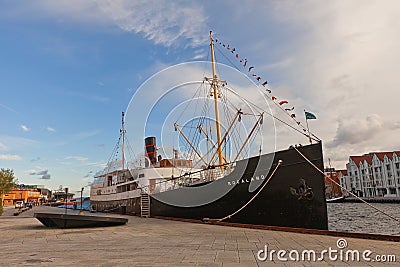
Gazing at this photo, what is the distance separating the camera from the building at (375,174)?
72.9m

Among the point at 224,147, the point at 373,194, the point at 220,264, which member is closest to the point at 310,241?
the point at 220,264

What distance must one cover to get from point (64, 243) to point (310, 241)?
253 inches

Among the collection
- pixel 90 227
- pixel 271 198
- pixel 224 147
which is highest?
pixel 224 147

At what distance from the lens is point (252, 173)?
46.0 feet

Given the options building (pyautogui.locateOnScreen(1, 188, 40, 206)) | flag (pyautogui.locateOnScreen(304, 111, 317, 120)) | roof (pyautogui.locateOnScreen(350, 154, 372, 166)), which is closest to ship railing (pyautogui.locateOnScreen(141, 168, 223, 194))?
flag (pyautogui.locateOnScreen(304, 111, 317, 120))

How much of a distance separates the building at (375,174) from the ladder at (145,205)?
6585 centimetres

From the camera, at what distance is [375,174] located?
80.4m

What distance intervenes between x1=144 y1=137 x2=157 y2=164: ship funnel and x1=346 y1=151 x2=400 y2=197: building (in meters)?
62.6

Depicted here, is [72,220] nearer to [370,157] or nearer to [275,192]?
[275,192]

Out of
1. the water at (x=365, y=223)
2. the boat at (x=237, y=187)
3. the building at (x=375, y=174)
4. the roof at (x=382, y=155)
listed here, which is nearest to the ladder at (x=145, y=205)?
the boat at (x=237, y=187)

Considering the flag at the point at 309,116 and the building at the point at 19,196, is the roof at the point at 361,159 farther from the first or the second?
the building at the point at 19,196

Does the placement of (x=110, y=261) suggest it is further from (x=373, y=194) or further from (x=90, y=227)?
(x=373, y=194)

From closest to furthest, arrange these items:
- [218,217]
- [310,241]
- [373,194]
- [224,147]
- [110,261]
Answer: [110,261] → [310,241] → [218,217] → [224,147] → [373,194]

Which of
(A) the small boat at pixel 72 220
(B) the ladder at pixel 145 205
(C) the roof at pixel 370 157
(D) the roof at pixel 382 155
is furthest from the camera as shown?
(C) the roof at pixel 370 157
